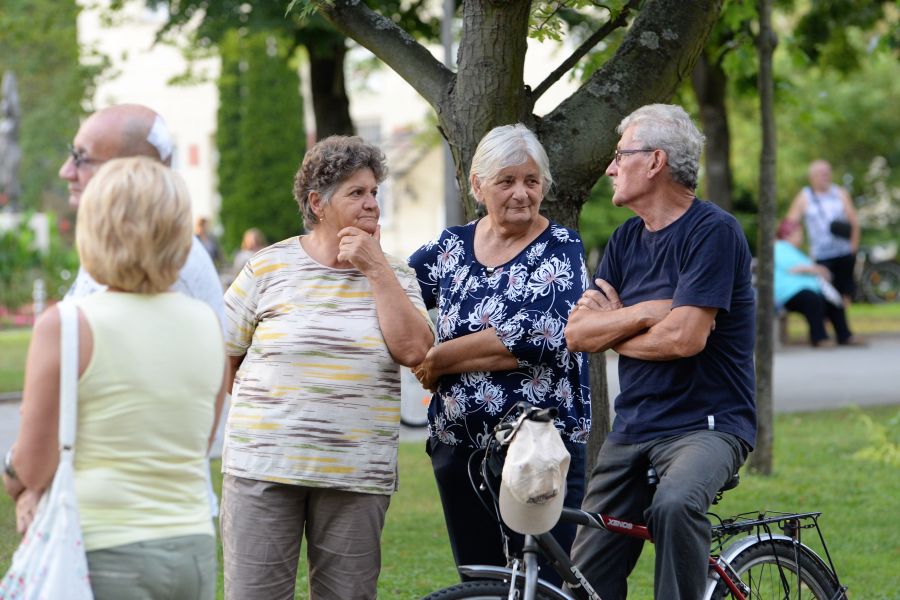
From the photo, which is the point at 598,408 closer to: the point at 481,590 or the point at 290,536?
the point at 290,536

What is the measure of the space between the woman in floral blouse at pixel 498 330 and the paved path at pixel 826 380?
6274 millimetres

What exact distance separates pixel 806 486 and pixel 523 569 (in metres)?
5.03

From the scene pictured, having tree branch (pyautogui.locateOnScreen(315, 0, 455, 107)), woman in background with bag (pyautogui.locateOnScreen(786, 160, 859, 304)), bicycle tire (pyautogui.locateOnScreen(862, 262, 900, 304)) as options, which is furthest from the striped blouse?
bicycle tire (pyautogui.locateOnScreen(862, 262, 900, 304))

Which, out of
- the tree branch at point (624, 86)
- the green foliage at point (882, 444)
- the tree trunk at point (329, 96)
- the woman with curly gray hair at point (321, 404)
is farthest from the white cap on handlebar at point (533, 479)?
the tree trunk at point (329, 96)

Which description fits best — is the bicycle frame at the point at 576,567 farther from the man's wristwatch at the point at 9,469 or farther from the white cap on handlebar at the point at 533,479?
the man's wristwatch at the point at 9,469

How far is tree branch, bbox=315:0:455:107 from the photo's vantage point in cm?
591

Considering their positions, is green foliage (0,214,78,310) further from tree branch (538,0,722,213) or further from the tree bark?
tree branch (538,0,722,213)

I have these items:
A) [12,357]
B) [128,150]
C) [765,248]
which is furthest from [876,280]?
[128,150]

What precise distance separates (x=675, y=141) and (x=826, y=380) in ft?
33.4

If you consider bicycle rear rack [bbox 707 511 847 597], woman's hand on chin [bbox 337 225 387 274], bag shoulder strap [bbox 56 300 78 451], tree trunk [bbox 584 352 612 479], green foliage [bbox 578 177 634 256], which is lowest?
bicycle rear rack [bbox 707 511 847 597]

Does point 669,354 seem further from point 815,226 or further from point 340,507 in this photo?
point 815,226

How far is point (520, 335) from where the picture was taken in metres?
4.44

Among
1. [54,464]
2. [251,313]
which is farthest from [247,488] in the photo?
[54,464]

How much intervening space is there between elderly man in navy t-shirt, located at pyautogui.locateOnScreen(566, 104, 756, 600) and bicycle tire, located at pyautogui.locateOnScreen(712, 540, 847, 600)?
41 centimetres
